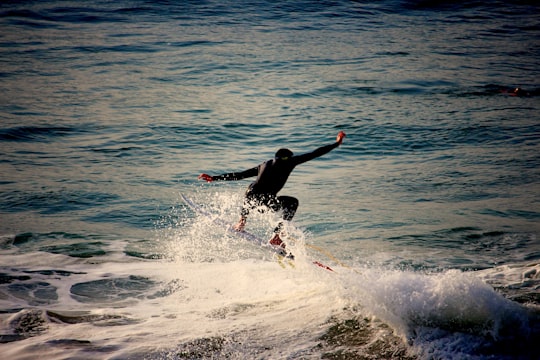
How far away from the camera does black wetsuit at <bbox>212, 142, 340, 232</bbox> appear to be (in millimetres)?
8133

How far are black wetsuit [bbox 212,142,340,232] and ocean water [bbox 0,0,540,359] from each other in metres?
0.73

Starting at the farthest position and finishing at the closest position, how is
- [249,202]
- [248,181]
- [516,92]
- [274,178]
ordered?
[516,92] → [248,181] → [249,202] → [274,178]

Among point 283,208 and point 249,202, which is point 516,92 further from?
point 249,202

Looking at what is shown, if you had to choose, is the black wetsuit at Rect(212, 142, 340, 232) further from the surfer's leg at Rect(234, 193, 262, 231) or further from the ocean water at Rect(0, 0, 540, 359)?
the ocean water at Rect(0, 0, 540, 359)

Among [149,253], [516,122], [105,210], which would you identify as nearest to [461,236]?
[149,253]

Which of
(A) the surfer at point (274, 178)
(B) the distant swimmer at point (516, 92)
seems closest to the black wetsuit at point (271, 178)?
(A) the surfer at point (274, 178)

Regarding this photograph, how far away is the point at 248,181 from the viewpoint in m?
15.0

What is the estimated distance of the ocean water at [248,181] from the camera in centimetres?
659

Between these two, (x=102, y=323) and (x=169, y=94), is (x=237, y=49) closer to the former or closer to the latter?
(x=169, y=94)

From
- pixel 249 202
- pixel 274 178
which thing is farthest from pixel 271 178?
pixel 249 202

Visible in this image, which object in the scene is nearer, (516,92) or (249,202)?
(249,202)

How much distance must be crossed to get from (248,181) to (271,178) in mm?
6831

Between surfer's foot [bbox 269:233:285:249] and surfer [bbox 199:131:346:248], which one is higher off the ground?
surfer [bbox 199:131:346:248]

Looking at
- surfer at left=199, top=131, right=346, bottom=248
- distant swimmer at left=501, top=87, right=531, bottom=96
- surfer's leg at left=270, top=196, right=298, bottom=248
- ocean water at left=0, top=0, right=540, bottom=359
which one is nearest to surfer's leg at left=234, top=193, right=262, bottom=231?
surfer at left=199, top=131, right=346, bottom=248
